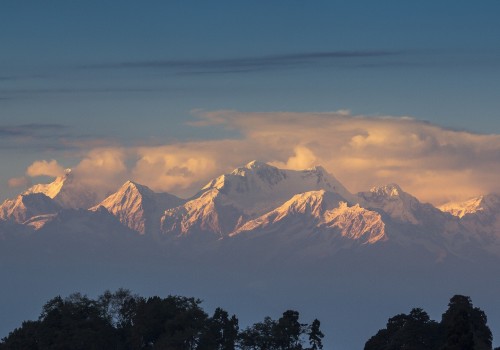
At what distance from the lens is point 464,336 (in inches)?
6796
